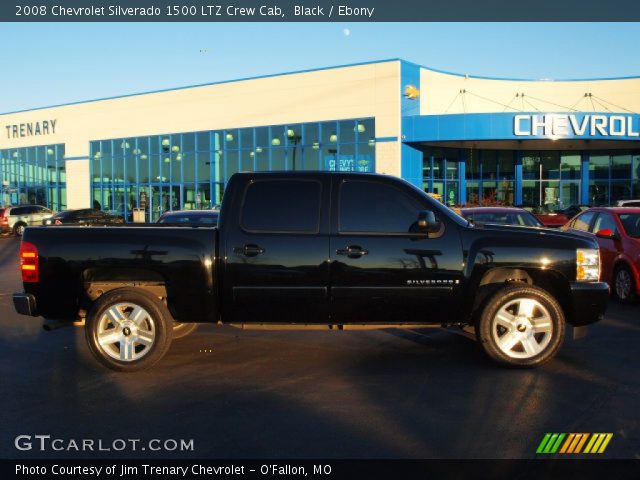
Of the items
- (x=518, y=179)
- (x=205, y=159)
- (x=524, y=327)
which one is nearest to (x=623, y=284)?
(x=524, y=327)

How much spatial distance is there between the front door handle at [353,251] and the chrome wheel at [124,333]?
1.99 meters

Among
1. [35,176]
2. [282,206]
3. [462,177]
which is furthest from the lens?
[35,176]

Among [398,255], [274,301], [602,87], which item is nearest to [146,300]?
[274,301]

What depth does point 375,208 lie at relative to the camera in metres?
6.44

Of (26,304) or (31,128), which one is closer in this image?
(26,304)

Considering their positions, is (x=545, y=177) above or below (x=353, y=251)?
above

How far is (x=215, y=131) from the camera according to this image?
123 feet

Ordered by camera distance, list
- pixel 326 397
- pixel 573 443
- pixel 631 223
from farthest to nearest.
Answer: pixel 631 223 → pixel 326 397 → pixel 573 443

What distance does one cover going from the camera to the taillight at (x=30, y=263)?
6.37 metres

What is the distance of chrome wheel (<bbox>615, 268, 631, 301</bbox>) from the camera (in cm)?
1026

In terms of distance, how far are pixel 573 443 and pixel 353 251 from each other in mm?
2612

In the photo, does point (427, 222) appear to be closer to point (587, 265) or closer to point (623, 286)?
point (587, 265)

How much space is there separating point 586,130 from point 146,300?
28.8m

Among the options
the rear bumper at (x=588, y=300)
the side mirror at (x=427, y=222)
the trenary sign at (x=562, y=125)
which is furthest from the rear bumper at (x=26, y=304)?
the trenary sign at (x=562, y=125)
